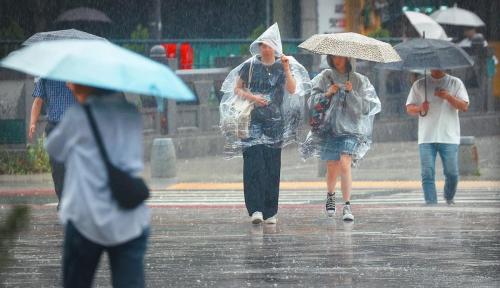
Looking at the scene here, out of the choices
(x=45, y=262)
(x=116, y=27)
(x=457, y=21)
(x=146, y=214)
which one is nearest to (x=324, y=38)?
(x=45, y=262)

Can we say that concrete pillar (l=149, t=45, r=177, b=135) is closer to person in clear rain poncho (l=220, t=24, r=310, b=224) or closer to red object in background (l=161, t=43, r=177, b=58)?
red object in background (l=161, t=43, r=177, b=58)

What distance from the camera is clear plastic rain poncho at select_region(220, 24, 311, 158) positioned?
504 inches

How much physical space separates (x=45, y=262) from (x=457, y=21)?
21433mm

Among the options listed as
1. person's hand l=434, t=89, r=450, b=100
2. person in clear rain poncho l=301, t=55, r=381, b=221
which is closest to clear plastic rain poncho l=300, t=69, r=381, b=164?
person in clear rain poncho l=301, t=55, r=381, b=221

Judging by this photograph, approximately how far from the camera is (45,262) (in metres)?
10.5

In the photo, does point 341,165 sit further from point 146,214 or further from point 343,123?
point 146,214

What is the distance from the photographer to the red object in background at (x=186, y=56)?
81.9ft

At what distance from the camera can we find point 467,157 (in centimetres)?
1961

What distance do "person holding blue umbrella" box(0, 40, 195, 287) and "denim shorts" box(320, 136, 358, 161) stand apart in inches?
281

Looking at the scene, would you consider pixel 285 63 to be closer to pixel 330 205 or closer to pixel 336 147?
pixel 336 147

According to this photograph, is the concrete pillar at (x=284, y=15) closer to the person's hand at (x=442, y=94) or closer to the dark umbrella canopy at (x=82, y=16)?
the dark umbrella canopy at (x=82, y=16)

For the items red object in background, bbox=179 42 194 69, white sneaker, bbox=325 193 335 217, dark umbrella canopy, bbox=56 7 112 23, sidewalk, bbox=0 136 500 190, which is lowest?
sidewalk, bbox=0 136 500 190

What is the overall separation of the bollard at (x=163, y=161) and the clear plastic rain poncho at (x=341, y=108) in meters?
6.63

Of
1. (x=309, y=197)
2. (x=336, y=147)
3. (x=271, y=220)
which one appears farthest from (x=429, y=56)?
(x=309, y=197)
